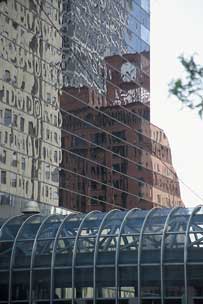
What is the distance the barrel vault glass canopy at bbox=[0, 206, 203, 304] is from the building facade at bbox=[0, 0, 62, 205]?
22268mm

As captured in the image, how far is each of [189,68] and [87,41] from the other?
72938 mm

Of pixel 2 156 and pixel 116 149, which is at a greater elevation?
pixel 116 149

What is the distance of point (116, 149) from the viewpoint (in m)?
92.2

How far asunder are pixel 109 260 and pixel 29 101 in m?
32.7

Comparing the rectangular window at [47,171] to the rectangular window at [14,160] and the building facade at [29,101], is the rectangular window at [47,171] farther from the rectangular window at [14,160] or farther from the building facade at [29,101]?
the rectangular window at [14,160]

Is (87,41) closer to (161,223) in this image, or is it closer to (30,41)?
(30,41)

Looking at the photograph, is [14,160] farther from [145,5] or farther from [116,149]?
[145,5]

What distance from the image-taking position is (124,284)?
37812 mm

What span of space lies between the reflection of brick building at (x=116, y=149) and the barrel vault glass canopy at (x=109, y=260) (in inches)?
1303

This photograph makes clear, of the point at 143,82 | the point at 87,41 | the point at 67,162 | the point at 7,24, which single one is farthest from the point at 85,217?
the point at 143,82

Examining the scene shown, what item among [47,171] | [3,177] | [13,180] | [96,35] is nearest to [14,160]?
[13,180]

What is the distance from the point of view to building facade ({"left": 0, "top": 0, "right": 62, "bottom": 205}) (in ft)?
213

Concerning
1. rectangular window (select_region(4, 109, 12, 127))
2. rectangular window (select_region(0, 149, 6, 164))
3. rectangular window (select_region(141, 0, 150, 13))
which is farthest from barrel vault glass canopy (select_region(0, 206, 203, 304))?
rectangular window (select_region(141, 0, 150, 13))

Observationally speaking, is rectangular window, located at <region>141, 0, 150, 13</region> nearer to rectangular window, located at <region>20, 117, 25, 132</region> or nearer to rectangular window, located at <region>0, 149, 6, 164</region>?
rectangular window, located at <region>20, 117, 25, 132</region>
